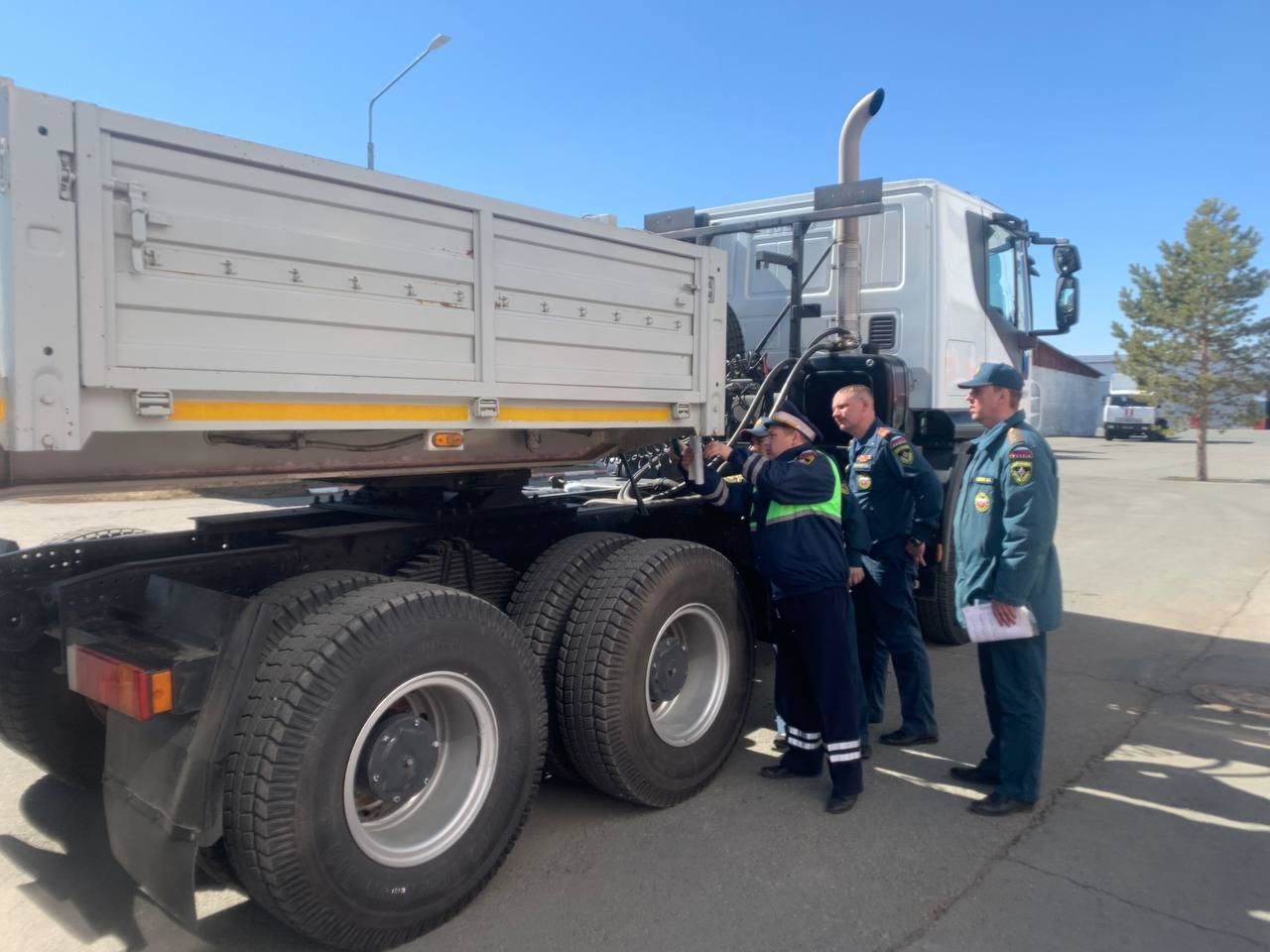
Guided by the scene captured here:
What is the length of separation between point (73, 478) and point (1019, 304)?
6.41 m

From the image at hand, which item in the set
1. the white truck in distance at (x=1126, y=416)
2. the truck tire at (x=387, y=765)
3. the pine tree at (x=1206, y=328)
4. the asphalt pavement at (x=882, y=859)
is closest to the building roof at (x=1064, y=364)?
the white truck in distance at (x=1126, y=416)

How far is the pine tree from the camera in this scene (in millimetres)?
20469

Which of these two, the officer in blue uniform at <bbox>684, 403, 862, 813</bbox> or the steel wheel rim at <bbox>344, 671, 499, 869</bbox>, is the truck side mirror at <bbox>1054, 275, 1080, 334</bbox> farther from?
the steel wheel rim at <bbox>344, 671, 499, 869</bbox>

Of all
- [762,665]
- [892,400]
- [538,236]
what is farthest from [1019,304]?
[538,236]

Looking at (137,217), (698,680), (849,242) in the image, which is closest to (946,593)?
(849,242)

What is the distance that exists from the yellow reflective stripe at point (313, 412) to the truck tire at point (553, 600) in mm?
871

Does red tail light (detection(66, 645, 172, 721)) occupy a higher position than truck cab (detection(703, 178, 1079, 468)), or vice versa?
truck cab (detection(703, 178, 1079, 468))

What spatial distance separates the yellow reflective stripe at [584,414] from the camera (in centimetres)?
326

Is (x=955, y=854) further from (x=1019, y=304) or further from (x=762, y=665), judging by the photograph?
(x=1019, y=304)

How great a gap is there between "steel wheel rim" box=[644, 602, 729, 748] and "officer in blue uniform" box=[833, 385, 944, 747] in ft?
3.29

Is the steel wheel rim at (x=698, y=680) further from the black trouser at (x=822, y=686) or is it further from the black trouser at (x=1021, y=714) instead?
the black trouser at (x=1021, y=714)

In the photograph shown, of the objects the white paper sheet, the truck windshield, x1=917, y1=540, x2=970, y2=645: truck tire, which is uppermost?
the truck windshield

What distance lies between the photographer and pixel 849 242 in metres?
5.94

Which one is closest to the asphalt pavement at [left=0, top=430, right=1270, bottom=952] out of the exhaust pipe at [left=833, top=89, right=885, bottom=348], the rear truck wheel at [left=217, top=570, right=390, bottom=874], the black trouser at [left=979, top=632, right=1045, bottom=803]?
the black trouser at [left=979, top=632, right=1045, bottom=803]
